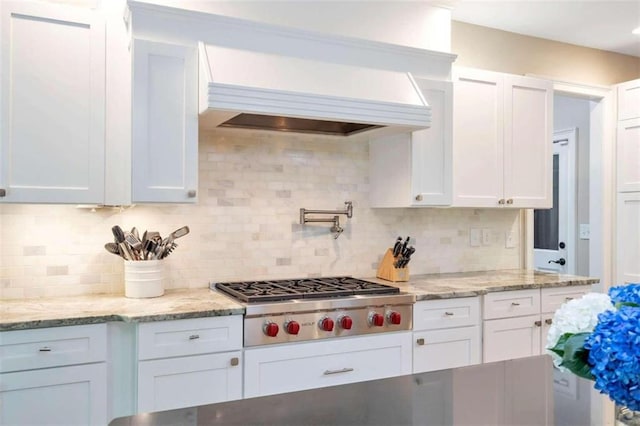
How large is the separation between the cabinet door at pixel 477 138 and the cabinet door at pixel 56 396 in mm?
2370

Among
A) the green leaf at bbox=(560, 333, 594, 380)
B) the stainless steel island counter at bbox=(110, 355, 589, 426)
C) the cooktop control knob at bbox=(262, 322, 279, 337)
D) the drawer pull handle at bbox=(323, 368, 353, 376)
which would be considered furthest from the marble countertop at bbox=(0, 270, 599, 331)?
the green leaf at bbox=(560, 333, 594, 380)

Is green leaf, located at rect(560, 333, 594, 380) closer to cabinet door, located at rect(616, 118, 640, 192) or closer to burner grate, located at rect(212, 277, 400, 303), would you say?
burner grate, located at rect(212, 277, 400, 303)

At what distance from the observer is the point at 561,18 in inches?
148

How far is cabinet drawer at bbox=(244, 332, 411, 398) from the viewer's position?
Answer: 2.45m

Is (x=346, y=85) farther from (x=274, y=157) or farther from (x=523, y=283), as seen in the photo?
(x=523, y=283)

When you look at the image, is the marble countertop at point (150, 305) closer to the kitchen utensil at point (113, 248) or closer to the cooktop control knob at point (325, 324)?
the kitchen utensil at point (113, 248)

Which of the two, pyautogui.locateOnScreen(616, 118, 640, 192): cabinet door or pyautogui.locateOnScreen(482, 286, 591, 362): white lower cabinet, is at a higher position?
pyautogui.locateOnScreen(616, 118, 640, 192): cabinet door

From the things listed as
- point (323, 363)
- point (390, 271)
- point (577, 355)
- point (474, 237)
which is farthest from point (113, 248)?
point (474, 237)

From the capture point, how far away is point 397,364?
2.79 m

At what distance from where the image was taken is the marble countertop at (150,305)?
2.17m

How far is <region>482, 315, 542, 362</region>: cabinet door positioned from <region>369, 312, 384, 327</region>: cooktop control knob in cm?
80

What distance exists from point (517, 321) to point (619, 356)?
8.61 feet

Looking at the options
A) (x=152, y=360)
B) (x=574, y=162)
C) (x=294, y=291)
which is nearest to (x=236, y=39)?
(x=294, y=291)

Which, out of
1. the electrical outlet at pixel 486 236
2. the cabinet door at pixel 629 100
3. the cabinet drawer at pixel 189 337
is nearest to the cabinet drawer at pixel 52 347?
the cabinet drawer at pixel 189 337
